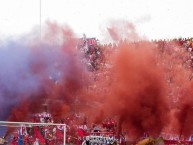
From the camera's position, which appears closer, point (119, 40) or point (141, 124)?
point (141, 124)

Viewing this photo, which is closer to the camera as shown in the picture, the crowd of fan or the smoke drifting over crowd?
the crowd of fan

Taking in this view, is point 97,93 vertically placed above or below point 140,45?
below

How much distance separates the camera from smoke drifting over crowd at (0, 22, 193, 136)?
2092 cm

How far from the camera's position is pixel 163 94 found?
2175cm

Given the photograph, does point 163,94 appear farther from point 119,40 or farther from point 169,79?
point 119,40

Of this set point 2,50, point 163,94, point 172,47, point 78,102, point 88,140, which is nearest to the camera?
point 88,140

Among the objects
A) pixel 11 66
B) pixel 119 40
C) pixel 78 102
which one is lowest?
pixel 78 102

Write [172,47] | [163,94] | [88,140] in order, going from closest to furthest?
[88,140] → [163,94] → [172,47]

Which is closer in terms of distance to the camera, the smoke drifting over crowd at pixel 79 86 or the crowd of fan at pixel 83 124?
the crowd of fan at pixel 83 124

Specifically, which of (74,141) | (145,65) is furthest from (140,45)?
(74,141)

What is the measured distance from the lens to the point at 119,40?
2394 cm

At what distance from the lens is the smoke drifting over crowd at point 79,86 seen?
20.9 metres

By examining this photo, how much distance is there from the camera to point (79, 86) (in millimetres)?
23156

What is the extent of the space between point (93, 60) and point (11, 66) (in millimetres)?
7277
